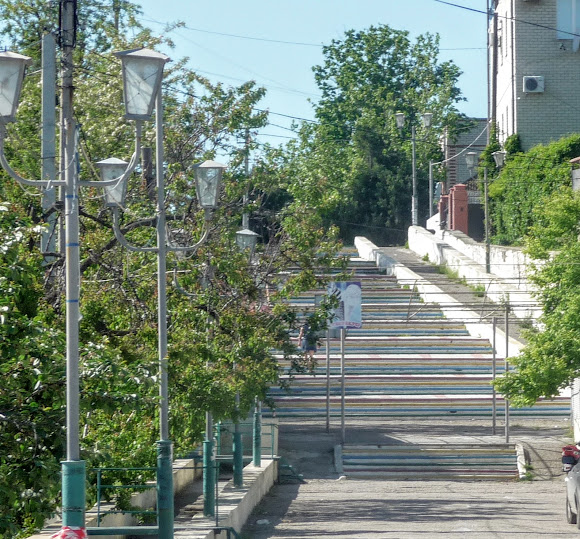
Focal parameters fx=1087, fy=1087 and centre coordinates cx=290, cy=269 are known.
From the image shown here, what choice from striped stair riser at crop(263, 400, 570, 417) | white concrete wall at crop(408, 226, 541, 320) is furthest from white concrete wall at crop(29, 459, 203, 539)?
white concrete wall at crop(408, 226, 541, 320)

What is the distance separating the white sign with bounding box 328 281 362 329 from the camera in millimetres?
24562

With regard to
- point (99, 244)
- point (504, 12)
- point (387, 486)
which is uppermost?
point (504, 12)

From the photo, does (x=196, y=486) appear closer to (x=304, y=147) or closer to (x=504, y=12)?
(x=504, y=12)

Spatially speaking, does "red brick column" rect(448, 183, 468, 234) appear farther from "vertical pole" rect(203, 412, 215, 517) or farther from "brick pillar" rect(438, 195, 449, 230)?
"vertical pole" rect(203, 412, 215, 517)

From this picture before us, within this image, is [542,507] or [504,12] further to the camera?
[504,12]

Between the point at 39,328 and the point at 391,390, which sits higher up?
the point at 39,328

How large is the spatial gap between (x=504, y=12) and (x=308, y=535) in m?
39.2

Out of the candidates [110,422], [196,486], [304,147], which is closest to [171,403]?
[110,422]

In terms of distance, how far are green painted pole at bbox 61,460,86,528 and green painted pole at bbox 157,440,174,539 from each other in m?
3.53

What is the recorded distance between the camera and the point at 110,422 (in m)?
14.5

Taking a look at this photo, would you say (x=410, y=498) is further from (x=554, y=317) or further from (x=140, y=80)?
(x=140, y=80)

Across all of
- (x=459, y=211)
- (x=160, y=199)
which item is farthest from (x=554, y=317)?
(x=459, y=211)

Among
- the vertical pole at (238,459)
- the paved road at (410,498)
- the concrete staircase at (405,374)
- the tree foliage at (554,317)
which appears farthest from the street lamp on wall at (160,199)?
the concrete staircase at (405,374)

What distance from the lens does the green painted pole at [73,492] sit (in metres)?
8.57
